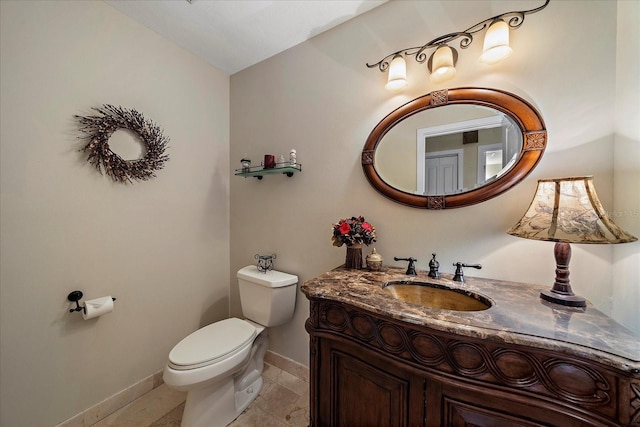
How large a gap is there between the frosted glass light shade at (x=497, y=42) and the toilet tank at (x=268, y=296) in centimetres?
169

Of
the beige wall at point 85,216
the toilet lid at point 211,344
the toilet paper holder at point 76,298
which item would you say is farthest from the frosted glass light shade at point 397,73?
the toilet paper holder at point 76,298

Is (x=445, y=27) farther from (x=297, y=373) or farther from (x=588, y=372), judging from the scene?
(x=297, y=373)

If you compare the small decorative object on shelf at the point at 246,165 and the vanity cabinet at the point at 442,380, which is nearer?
the vanity cabinet at the point at 442,380

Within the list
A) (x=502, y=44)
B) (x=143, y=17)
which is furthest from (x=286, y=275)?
(x=143, y=17)

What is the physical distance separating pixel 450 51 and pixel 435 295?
125cm

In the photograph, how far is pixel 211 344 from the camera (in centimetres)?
131

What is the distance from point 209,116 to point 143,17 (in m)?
0.68

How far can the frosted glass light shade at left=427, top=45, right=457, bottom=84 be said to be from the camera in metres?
1.15

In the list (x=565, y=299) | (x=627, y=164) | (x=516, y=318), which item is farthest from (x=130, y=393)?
(x=627, y=164)

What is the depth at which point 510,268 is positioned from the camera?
1.09 metres

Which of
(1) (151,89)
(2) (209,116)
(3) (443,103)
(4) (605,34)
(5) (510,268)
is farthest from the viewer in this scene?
(2) (209,116)

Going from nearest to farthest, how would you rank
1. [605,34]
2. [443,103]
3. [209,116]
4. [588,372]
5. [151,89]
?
[588,372] → [605,34] → [443,103] → [151,89] → [209,116]

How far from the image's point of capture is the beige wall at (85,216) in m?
1.10

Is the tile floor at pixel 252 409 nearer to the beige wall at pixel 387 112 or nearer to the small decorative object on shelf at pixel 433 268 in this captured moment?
the beige wall at pixel 387 112
